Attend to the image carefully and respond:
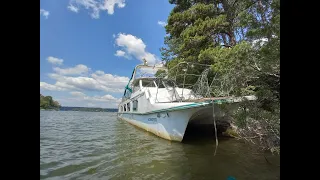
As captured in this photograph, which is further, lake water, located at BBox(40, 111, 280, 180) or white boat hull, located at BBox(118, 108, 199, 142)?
white boat hull, located at BBox(118, 108, 199, 142)

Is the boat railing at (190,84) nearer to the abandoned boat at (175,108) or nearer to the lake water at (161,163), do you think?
the abandoned boat at (175,108)

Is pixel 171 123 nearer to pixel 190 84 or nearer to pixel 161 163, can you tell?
pixel 190 84

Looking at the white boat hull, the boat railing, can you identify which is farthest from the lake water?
the boat railing

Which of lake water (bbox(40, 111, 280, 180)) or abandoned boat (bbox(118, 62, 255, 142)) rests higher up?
abandoned boat (bbox(118, 62, 255, 142))

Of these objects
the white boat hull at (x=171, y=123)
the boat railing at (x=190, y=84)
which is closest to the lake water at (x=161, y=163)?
the white boat hull at (x=171, y=123)

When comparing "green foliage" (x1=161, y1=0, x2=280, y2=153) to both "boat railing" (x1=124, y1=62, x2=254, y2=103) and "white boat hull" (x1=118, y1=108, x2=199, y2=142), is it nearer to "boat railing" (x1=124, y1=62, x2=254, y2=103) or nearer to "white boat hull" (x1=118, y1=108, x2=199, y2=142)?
"boat railing" (x1=124, y1=62, x2=254, y2=103)

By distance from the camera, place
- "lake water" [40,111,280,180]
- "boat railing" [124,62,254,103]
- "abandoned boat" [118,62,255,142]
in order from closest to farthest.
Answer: "lake water" [40,111,280,180] → "abandoned boat" [118,62,255,142] → "boat railing" [124,62,254,103]
